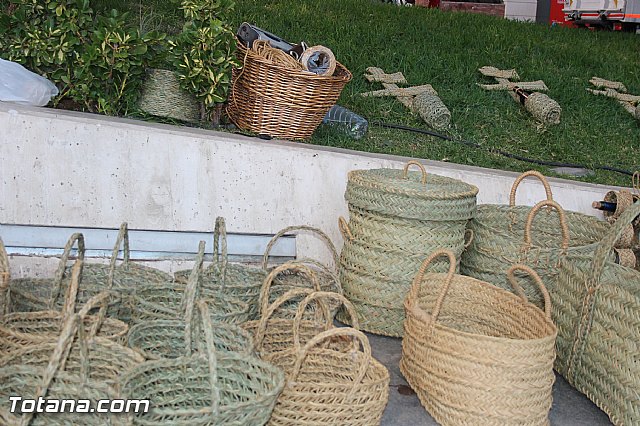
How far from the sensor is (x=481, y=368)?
101 inches

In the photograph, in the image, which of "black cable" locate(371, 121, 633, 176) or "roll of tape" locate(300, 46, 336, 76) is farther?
"black cable" locate(371, 121, 633, 176)

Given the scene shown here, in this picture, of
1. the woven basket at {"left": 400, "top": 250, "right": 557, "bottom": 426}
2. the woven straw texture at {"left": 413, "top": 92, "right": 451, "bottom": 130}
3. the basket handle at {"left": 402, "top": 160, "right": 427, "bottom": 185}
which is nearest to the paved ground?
the woven basket at {"left": 400, "top": 250, "right": 557, "bottom": 426}

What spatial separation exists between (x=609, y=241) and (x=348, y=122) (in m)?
2.36

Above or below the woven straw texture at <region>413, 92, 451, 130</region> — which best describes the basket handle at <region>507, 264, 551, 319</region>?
below

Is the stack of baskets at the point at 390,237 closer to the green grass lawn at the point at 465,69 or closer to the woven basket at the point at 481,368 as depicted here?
the woven basket at the point at 481,368

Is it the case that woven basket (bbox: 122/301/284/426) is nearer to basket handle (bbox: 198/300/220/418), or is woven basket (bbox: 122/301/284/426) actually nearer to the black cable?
basket handle (bbox: 198/300/220/418)

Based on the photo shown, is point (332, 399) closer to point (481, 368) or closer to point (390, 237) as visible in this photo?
point (481, 368)

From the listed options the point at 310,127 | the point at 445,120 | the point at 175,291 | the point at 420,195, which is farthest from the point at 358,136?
the point at 175,291

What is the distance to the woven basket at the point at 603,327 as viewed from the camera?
265 centimetres

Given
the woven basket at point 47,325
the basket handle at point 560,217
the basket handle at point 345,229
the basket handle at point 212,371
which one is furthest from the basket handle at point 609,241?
the woven basket at point 47,325

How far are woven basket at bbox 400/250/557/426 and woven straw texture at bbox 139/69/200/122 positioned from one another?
2.03 m

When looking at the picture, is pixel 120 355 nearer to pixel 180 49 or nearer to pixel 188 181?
pixel 188 181

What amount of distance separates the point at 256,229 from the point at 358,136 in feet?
4.24

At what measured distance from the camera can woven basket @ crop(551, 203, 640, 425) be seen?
265cm
